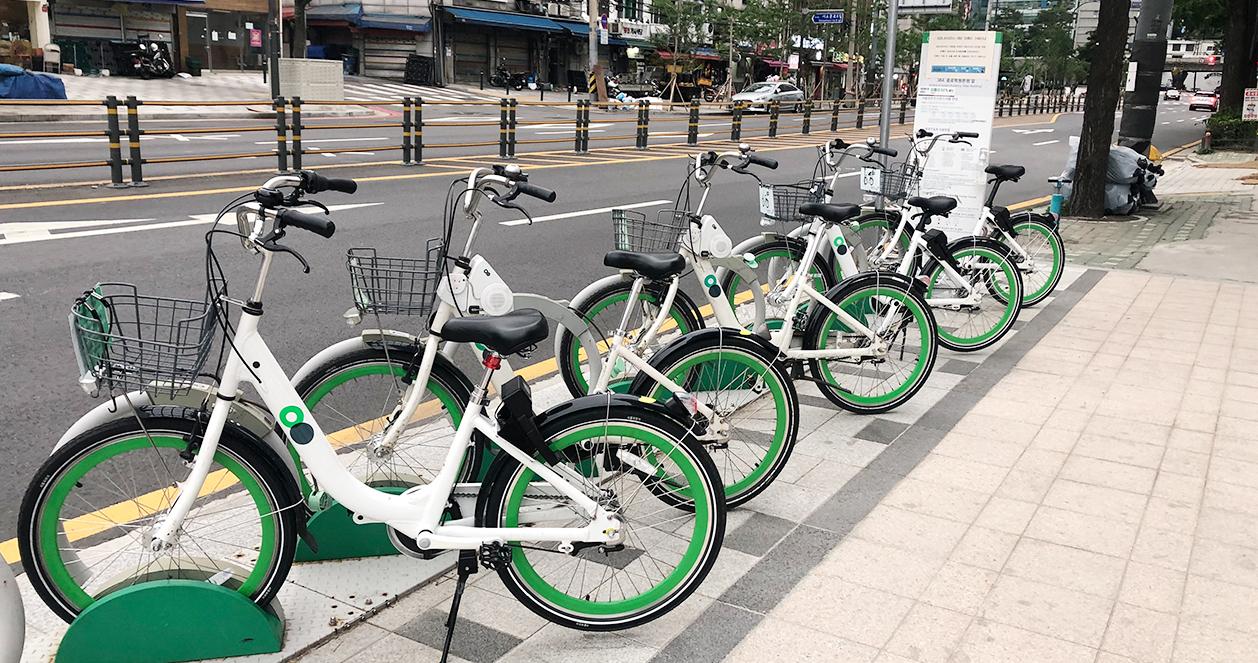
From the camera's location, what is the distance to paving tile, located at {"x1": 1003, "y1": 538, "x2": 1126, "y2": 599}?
3385mm

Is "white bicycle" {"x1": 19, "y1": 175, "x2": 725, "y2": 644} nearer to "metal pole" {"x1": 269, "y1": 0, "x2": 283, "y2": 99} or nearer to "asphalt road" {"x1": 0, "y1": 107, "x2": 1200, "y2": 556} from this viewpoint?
"asphalt road" {"x1": 0, "y1": 107, "x2": 1200, "y2": 556}

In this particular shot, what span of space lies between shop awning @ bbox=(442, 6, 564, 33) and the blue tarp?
24.4m

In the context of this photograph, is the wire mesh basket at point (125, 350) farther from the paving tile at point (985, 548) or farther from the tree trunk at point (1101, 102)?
the tree trunk at point (1101, 102)

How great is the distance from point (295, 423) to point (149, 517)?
1.89ft

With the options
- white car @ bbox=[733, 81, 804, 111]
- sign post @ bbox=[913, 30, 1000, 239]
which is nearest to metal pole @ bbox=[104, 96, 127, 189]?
sign post @ bbox=[913, 30, 1000, 239]

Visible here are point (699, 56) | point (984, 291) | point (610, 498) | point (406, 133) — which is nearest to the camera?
point (610, 498)

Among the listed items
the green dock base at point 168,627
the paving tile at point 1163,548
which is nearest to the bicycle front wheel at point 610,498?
the green dock base at point 168,627

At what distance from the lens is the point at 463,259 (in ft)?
11.3

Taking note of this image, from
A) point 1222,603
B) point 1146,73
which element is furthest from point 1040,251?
point 1146,73

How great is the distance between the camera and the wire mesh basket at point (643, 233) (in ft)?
14.6

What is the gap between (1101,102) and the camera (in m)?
12.3

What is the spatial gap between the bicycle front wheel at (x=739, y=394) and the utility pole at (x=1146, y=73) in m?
13.5

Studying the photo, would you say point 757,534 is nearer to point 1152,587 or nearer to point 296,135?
point 1152,587

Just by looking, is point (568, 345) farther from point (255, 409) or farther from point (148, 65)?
point (148, 65)
